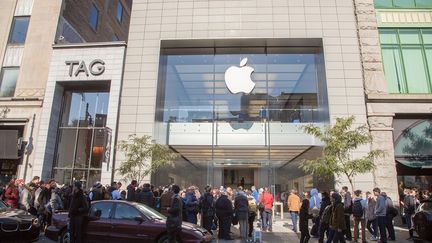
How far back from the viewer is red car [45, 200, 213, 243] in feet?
28.8

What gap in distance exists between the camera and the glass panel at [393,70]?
18.1m

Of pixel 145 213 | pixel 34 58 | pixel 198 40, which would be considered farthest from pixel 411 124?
pixel 34 58

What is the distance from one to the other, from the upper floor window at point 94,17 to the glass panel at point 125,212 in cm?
2038

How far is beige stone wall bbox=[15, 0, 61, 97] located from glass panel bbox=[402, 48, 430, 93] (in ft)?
68.5

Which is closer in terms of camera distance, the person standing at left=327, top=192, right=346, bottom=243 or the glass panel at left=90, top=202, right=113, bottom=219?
the person standing at left=327, top=192, right=346, bottom=243

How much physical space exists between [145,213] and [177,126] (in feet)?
32.6

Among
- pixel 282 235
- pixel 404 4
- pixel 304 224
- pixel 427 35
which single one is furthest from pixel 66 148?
pixel 427 35

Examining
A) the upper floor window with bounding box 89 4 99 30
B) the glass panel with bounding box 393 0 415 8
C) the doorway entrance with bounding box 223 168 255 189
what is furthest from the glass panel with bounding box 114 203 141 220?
the upper floor window with bounding box 89 4 99 30

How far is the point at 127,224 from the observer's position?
29.5 feet

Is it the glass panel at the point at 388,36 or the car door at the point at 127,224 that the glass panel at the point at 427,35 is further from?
the car door at the point at 127,224

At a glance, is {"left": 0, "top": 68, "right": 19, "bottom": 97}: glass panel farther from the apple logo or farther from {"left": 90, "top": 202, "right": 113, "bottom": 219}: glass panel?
{"left": 90, "top": 202, "right": 113, "bottom": 219}: glass panel

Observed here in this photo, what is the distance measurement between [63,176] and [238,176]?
10.2 meters

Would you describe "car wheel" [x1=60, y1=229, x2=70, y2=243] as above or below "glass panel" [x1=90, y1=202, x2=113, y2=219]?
below

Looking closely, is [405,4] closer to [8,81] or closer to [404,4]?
[404,4]
